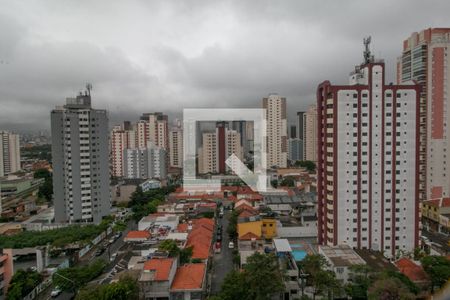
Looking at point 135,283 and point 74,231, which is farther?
point 74,231

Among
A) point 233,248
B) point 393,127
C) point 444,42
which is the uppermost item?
point 444,42

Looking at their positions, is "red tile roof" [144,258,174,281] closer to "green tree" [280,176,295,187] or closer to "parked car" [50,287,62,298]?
"parked car" [50,287,62,298]

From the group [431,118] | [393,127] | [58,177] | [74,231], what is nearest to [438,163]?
[431,118]

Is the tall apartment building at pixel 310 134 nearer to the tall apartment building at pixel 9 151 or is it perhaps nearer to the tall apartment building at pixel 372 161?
the tall apartment building at pixel 372 161

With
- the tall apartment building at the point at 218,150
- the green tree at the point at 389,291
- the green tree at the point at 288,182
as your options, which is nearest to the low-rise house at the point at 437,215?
the green tree at the point at 389,291

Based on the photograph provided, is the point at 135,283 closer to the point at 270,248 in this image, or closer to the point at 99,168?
the point at 270,248

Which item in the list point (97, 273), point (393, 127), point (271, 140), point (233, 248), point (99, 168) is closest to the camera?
point (97, 273)
